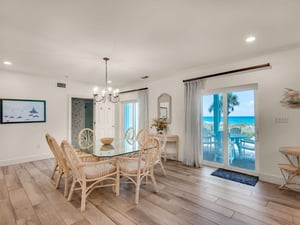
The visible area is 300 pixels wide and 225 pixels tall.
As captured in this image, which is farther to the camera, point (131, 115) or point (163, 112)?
point (131, 115)

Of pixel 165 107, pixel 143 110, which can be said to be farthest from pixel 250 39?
pixel 143 110

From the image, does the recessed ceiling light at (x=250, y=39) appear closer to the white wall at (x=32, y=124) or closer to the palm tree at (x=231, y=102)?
the palm tree at (x=231, y=102)

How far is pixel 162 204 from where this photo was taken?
2307 millimetres

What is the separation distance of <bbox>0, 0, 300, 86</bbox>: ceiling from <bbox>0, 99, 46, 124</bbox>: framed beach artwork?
123 centimetres

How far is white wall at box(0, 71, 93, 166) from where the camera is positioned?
13.6 ft

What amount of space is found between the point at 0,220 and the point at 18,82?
12.0 ft

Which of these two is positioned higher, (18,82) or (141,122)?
(18,82)

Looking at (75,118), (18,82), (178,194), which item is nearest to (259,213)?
(178,194)

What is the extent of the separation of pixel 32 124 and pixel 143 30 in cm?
426

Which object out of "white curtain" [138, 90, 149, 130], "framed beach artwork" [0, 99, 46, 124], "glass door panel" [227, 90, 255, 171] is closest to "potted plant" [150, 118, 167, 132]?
"white curtain" [138, 90, 149, 130]

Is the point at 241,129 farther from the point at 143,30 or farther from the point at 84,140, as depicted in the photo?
the point at 84,140

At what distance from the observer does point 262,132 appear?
316cm

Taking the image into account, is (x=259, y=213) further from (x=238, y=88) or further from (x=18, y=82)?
(x=18, y=82)

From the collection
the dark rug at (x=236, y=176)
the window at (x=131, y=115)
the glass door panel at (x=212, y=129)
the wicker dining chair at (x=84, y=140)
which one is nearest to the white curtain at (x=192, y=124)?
the glass door panel at (x=212, y=129)
